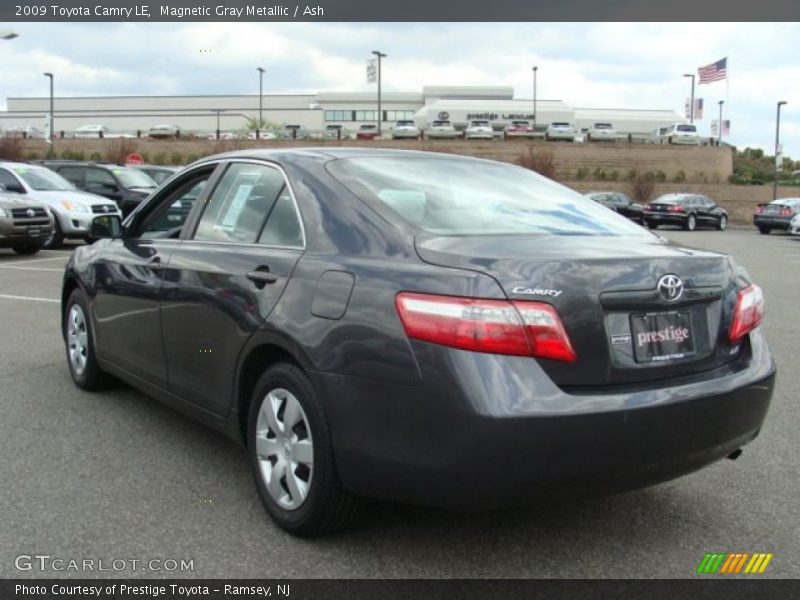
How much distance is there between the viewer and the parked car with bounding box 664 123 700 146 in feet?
212

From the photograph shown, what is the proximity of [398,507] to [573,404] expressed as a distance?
1216 millimetres

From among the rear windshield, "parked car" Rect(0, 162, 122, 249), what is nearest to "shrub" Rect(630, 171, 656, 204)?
"parked car" Rect(0, 162, 122, 249)

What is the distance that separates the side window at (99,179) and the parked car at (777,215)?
23.6 meters

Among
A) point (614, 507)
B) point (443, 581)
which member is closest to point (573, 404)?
point (443, 581)

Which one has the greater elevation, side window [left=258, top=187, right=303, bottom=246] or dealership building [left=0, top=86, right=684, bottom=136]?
dealership building [left=0, top=86, right=684, bottom=136]

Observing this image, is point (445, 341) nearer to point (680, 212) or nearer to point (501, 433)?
point (501, 433)

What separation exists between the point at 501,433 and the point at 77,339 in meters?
3.90

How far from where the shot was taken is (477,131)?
6450cm

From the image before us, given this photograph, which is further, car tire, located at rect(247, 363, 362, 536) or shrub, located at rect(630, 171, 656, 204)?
shrub, located at rect(630, 171, 656, 204)

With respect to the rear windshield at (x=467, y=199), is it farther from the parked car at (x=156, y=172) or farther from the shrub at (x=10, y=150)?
the shrub at (x=10, y=150)

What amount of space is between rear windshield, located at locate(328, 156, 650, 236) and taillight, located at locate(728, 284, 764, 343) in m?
0.56

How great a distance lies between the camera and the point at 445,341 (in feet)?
9.05

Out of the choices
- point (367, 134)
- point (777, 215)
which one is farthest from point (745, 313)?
point (367, 134)

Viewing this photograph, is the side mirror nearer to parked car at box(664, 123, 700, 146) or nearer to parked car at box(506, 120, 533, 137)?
parked car at box(506, 120, 533, 137)
